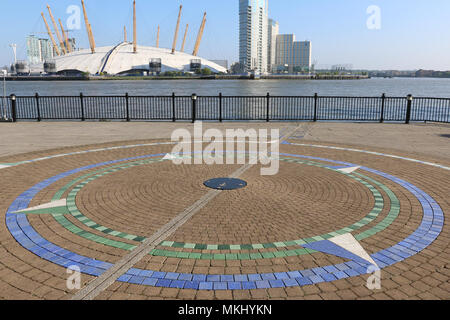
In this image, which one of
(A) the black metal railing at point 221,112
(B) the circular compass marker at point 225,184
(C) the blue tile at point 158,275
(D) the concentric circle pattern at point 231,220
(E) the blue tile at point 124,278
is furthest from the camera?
(A) the black metal railing at point 221,112

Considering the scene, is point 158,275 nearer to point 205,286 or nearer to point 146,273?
point 146,273

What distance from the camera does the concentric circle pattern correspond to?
176 inches

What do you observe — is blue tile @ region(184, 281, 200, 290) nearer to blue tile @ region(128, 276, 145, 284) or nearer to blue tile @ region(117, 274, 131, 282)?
blue tile @ region(128, 276, 145, 284)

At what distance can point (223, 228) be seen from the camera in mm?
5707

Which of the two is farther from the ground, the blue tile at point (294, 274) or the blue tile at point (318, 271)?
the blue tile at point (294, 274)

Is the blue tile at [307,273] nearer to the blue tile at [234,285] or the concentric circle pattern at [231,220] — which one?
the concentric circle pattern at [231,220]

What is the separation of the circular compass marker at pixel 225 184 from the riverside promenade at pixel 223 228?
0.21 m

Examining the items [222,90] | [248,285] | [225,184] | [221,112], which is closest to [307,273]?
[248,285]

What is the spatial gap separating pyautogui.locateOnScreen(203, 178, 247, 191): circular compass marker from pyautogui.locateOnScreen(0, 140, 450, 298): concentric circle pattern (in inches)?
5.6

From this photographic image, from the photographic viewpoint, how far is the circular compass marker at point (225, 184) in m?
7.84

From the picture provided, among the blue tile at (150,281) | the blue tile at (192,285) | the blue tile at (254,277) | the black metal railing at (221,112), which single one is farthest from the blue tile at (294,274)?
the black metal railing at (221,112)

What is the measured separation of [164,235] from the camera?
543 cm

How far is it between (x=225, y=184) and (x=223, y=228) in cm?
239
